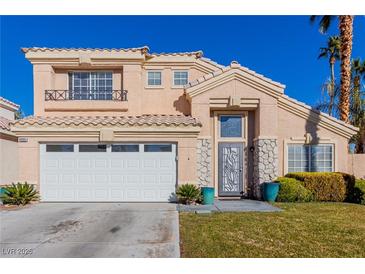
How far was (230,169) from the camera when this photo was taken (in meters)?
13.7

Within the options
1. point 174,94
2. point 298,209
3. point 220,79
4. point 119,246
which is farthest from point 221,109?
point 119,246

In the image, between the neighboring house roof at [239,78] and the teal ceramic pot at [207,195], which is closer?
the teal ceramic pot at [207,195]

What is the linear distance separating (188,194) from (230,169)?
3.15 meters

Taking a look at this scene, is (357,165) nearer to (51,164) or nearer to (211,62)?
(211,62)

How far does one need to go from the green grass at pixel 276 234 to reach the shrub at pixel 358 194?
200cm

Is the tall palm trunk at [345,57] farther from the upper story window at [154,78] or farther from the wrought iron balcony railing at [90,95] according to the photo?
the wrought iron balcony railing at [90,95]

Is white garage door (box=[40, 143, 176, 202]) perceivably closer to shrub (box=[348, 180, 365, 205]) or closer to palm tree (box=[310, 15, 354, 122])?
shrub (box=[348, 180, 365, 205])

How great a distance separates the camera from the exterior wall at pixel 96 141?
12.1m

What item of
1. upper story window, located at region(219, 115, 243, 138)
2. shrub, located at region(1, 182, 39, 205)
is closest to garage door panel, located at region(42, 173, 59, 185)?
shrub, located at region(1, 182, 39, 205)

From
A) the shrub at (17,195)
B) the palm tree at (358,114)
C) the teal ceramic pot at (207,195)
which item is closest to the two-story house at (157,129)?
the shrub at (17,195)

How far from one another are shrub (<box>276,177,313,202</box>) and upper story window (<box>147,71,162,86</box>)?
342 inches

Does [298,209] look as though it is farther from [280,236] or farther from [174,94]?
[174,94]

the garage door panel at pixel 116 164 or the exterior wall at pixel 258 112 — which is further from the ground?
the exterior wall at pixel 258 112

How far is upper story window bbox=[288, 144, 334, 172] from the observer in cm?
1373
